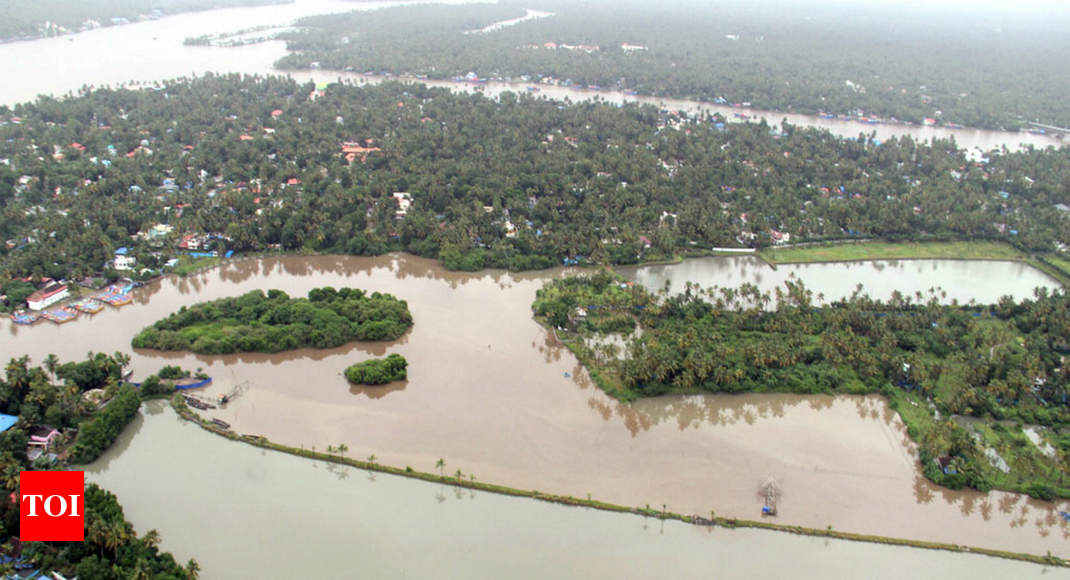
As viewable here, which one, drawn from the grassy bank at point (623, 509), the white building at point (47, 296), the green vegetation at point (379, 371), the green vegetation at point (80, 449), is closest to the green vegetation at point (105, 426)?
the green vegetation at point (80, 449)

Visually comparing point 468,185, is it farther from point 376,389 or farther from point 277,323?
point 376,389

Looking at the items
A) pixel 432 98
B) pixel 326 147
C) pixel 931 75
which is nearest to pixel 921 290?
pixel 326 147

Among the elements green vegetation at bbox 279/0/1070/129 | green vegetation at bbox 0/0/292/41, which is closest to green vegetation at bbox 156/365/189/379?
green vegetation at bbox 279/0/1070/129

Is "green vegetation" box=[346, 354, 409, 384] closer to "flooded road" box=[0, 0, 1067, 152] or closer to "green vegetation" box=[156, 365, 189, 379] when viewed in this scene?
"green vegetation" box=[156, 365, 189, 379]

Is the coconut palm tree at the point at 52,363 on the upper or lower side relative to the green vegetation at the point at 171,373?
upper

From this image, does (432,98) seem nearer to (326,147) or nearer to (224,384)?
(326,147)

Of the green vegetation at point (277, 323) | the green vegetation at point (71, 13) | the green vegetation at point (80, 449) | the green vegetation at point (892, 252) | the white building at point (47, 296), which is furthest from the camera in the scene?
the green vegetation at point (71, 13)

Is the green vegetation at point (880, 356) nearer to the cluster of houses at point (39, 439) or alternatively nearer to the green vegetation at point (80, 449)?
the green vegetation at point (80, 449)
